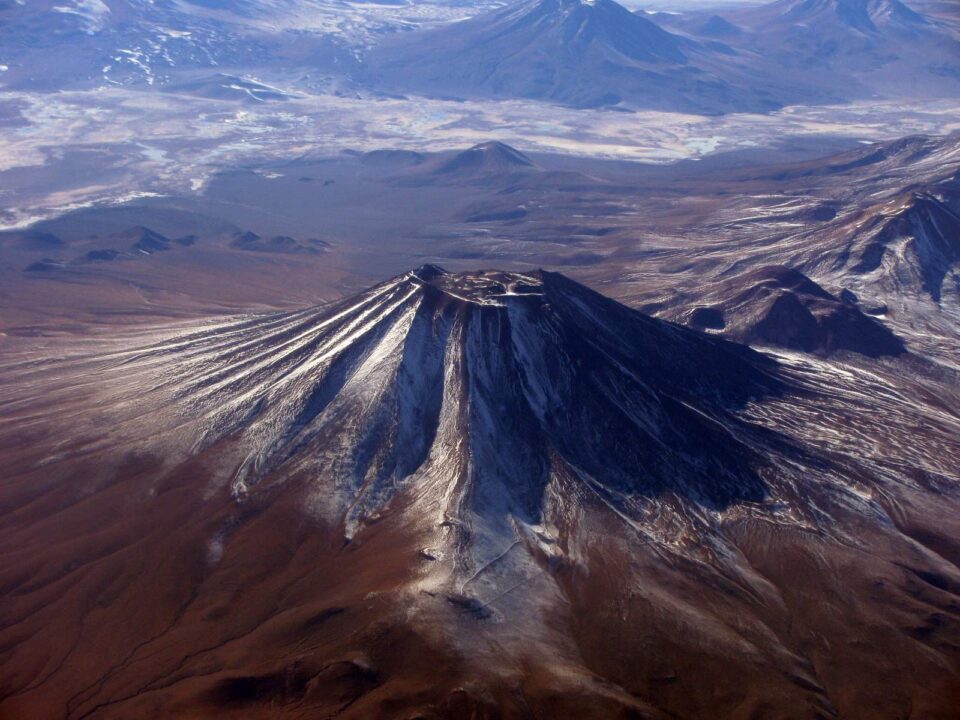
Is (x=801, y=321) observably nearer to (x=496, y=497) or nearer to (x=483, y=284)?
(x=483, y=284)

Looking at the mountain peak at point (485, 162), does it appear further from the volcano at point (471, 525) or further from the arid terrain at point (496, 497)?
the volcano at point (471, 525)

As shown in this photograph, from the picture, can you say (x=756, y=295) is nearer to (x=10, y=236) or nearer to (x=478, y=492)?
(x=478, y=492)

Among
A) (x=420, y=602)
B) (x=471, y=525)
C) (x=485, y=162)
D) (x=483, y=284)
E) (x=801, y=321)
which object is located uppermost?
(x=483, y=284)

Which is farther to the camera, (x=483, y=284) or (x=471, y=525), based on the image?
(x=483, y=284)

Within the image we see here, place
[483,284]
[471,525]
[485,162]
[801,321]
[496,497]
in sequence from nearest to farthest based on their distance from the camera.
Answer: [471,525] → [496,497] → [483,284] → [801,321] → [485,162]

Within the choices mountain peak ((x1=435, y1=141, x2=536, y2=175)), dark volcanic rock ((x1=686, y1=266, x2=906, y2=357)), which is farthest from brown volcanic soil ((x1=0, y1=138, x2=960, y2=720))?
mountain peak ((x1=435, y1=141, x2=536, y2=175))

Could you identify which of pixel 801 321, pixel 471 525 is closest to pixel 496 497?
pixel 471 525

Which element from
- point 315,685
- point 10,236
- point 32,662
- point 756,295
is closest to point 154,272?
point 10,236

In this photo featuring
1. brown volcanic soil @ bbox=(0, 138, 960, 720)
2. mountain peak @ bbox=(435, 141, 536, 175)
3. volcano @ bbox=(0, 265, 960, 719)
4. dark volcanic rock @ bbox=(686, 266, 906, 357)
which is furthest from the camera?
mountain peak @ bbox=(435, 141, 536, 175)

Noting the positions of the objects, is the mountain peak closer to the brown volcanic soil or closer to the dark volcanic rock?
the dark volcanic rock
